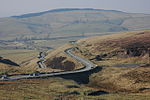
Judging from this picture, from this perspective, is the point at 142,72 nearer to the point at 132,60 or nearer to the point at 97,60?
the point at 132,60

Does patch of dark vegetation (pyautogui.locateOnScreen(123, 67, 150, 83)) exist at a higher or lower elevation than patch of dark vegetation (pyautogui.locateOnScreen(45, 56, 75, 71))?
higher

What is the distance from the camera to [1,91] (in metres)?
53.1

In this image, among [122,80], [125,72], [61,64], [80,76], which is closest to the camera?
[122,80]

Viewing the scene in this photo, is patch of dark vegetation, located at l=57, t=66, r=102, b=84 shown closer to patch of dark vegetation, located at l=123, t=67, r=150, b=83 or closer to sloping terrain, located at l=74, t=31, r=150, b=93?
sloping terrain, located at l=74, t=31, r=150, b=93

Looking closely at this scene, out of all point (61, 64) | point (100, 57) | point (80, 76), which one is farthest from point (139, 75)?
point (61, 64)

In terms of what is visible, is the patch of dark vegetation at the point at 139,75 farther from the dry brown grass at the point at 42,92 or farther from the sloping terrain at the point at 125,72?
the dry brown grass at the point at 42,92

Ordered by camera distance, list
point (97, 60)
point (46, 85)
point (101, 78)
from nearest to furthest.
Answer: point (46, 85) → point (101, 78) → point (97, 60)

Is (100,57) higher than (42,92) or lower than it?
lower

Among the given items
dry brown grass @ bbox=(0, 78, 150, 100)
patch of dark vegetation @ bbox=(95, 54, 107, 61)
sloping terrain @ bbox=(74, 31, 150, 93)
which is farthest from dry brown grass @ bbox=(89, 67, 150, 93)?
patch of dark vegetation @ bbox=(95, 54, 107, 61)

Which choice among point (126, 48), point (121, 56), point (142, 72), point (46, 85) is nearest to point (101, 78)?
point (142, 72)

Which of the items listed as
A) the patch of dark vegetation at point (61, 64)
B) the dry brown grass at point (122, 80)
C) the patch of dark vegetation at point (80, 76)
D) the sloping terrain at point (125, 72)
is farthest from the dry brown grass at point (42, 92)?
the patch of dark vegetation at point (61, 64)

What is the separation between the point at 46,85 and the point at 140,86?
82.7 ft

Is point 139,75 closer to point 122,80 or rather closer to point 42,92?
point 122,80

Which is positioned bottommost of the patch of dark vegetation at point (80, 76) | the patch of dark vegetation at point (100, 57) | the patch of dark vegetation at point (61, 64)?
the patch of dark vegetation at point (61, 64)
